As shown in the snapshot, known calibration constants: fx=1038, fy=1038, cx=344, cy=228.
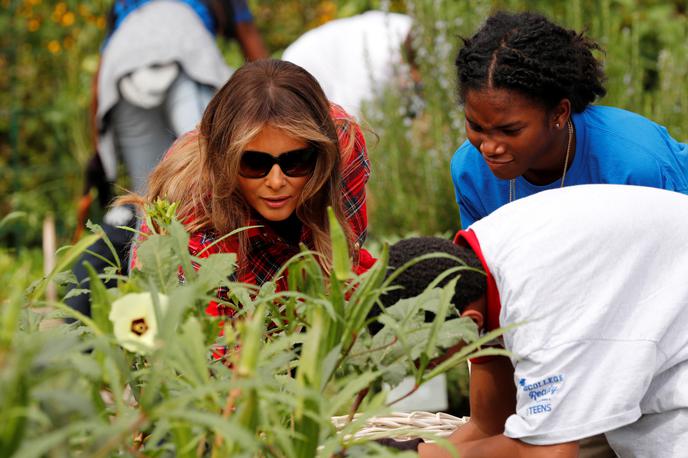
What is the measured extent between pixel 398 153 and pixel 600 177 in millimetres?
1625

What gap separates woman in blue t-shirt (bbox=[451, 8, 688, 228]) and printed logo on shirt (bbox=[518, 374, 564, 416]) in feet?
2.50

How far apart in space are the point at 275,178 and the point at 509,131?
47 cm

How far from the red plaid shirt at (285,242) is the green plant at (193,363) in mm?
440

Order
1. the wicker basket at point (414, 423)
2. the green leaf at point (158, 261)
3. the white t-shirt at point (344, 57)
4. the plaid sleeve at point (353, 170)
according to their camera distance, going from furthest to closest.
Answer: the white t-shirt at point (344, 57) < the plaid sleeve at point (353, 170) < the wicker basket at point (414, 423) < the green leaf at point (158, 261)

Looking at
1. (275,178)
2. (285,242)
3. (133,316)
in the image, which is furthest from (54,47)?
(133,316)

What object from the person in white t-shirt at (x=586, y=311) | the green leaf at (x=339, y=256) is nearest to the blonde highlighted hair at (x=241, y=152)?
the person in white t-shirt at (x=586, y=311)

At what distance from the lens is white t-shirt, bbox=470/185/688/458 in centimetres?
131

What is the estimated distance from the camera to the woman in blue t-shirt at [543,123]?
2014 mm

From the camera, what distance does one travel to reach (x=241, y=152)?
1.94 m

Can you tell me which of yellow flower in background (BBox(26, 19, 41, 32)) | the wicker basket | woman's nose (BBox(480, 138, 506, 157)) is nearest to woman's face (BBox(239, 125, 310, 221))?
woman's nose (BBox(480, 138, 506, 157))

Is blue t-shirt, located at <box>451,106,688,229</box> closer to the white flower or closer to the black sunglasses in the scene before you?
the black sunglasses

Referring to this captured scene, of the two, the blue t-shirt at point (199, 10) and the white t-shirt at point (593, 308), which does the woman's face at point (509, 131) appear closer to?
the white t-shirt at point (593, 308)

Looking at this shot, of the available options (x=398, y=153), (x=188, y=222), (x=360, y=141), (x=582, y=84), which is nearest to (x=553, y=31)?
(x=582, y=84)

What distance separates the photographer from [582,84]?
214cm
